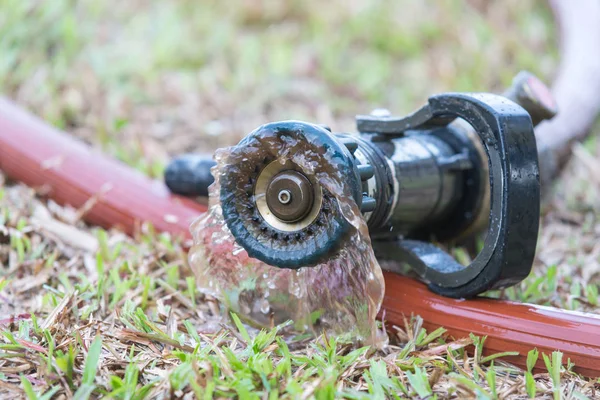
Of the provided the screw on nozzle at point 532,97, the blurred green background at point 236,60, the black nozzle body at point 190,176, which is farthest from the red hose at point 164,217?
the screw on nozzle at point 532,97

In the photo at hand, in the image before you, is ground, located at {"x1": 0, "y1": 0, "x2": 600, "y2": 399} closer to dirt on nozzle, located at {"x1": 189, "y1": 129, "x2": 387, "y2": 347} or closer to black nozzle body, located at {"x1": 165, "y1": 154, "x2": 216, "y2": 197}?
dirt on nozzle, located at {"x1": 189, "y1": 129, "x2": 387, "y2": 347}

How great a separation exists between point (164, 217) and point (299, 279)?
685mm

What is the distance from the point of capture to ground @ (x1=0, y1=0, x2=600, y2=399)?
1288 millimetres

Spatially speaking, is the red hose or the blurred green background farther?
the blurred green background

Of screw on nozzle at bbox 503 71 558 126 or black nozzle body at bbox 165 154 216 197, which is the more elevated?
screw on nozzle at bbox 503 71 558 126

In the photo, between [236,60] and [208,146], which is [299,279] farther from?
[236,60]

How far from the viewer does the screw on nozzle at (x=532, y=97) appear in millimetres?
1745

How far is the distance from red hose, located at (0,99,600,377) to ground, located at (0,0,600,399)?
0.04 metres

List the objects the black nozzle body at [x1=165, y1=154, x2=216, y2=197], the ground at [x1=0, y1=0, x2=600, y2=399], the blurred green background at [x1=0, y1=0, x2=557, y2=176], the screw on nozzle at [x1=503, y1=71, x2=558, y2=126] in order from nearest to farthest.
Result: the ground at [x1=0, y1=0, x2=600, y2=399] → the screw on nozzle at [x1=503, y1=71, x2=558, y2=126] → the black nozzle body at [x1=165, y1=154, x2=216, y2=197] → the blurred green background at [x1=0, y1=0, x2=557, y2=176]

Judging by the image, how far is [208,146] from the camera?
112 inches

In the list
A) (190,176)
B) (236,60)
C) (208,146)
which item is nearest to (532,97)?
(190,176)

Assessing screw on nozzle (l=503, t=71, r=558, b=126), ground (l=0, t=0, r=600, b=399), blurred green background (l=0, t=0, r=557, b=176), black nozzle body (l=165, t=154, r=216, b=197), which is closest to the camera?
ground (l=0, t=0, r=600, b=399)

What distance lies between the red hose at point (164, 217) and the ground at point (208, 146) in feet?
0.15

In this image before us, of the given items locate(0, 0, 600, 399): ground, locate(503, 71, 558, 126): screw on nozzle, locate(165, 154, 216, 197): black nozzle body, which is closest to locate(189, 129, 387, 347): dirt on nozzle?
locate(0, 0, 600, 399): ground
